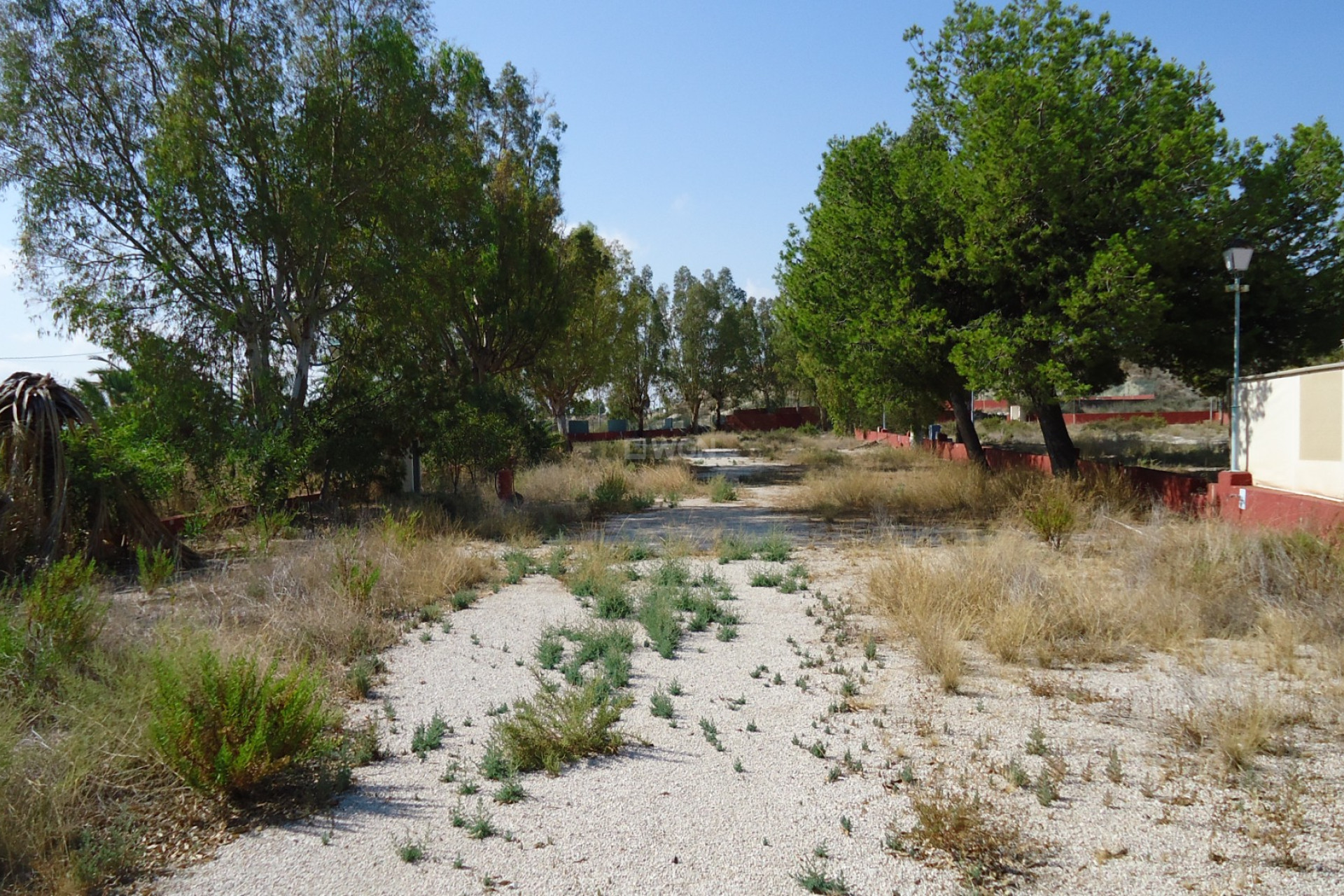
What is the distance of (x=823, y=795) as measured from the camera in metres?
4.28

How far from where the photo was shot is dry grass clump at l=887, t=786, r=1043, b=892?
3.53m

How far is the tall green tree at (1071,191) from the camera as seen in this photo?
13625 mm

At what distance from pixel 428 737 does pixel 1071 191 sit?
550 inches

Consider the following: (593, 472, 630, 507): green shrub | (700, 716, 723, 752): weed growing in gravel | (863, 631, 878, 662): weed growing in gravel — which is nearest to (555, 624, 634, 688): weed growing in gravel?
(700, 716, 723, 752): weed growing in gravel

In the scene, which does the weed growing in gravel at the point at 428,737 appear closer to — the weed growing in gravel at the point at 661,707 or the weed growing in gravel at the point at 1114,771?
the weed growing in gravel at the point at 661,707

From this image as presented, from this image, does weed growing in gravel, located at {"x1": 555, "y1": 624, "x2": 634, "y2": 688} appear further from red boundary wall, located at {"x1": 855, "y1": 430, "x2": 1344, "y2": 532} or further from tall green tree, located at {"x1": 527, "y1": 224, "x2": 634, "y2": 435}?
tall green tree, located at {"x1": 527, "y1": 224, "x2": 634, "y2": 435}

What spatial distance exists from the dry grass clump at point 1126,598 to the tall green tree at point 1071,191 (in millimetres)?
5830

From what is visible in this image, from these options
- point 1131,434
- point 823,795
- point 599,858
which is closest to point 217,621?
point 599,858

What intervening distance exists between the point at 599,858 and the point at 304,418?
42.1ft

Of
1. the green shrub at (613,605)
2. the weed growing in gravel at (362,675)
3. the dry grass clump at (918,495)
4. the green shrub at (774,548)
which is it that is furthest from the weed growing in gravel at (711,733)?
the dry grass clump at (918,495)

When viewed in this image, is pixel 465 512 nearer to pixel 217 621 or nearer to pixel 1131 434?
pixel 217 621

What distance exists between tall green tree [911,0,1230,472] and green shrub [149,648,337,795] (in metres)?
12.8

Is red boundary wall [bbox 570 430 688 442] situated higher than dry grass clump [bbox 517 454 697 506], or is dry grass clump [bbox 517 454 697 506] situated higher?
red boundary wall [bbox 570 430 688 442]

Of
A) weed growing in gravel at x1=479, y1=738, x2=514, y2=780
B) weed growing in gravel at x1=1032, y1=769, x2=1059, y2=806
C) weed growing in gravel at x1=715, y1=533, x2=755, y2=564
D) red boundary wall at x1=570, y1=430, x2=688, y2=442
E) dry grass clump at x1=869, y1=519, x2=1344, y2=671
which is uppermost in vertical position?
red boundary wall at x1=570, y1=430, x2=688, y2=442
